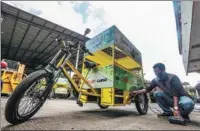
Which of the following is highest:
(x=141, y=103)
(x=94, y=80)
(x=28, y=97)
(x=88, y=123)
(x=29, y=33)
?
(x=29, y=33)

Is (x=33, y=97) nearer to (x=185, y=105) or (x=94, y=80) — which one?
(x=94, y=80)

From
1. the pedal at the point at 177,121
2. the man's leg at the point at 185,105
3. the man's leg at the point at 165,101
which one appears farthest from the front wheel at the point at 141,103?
the pedal at the point at 177,121

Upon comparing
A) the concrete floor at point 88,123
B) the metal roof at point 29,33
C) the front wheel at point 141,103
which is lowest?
the concrete floor at point 88,123

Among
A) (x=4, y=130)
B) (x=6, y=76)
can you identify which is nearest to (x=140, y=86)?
(x=4, y=130)

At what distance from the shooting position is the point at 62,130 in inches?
68.7

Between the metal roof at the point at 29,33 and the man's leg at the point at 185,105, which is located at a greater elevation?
the metal roof at the point at 29,33

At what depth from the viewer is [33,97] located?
2.22m

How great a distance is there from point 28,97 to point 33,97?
96mm

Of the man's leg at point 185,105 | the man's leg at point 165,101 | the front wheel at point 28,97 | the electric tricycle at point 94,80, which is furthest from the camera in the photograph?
the man's leg at point 165,101

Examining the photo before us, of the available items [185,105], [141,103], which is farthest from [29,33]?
[185,105]

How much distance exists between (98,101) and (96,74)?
1.97 ft

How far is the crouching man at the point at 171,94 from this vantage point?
276 centimetres

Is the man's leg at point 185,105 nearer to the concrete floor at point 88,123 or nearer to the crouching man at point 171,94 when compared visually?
the crouching man at point 171,94

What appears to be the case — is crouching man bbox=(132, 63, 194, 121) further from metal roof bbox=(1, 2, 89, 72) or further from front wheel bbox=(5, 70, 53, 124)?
metal roof bbox=(1, 2, 89, 72)
